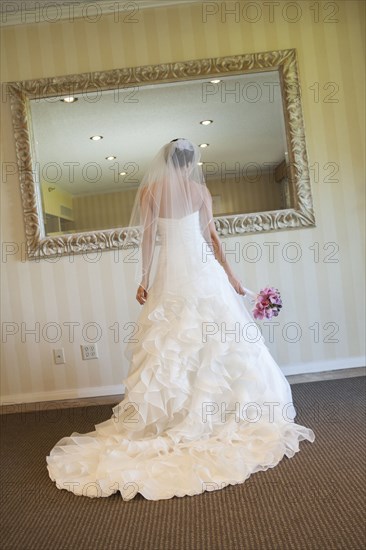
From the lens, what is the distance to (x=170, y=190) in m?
2.63

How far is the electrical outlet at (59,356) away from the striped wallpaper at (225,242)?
38 mm

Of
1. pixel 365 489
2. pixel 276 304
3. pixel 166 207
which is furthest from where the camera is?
pixel 276 304

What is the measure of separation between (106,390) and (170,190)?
162cm

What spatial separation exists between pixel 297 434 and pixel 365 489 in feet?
1.69

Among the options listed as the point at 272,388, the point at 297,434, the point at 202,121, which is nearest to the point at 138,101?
the point at 202,121

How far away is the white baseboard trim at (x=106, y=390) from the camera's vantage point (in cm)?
357

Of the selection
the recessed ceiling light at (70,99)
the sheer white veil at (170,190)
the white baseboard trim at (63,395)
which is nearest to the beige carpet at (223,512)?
the white baseboard trim at (63,395)

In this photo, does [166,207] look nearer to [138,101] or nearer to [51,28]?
[138,101]

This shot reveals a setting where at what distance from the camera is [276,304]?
2871mm

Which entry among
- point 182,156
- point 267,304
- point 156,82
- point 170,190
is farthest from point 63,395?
point 156,82

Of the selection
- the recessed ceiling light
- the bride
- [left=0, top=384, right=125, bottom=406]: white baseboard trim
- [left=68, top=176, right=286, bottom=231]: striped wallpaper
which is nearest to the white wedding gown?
the bride

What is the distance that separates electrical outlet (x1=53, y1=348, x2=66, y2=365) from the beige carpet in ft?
3.79

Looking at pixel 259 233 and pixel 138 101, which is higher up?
pixel 138 101

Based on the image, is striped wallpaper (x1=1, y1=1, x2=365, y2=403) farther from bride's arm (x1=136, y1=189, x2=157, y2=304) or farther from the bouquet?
bride's arm (x1=136, y1=189, x2=157, y2=304)
